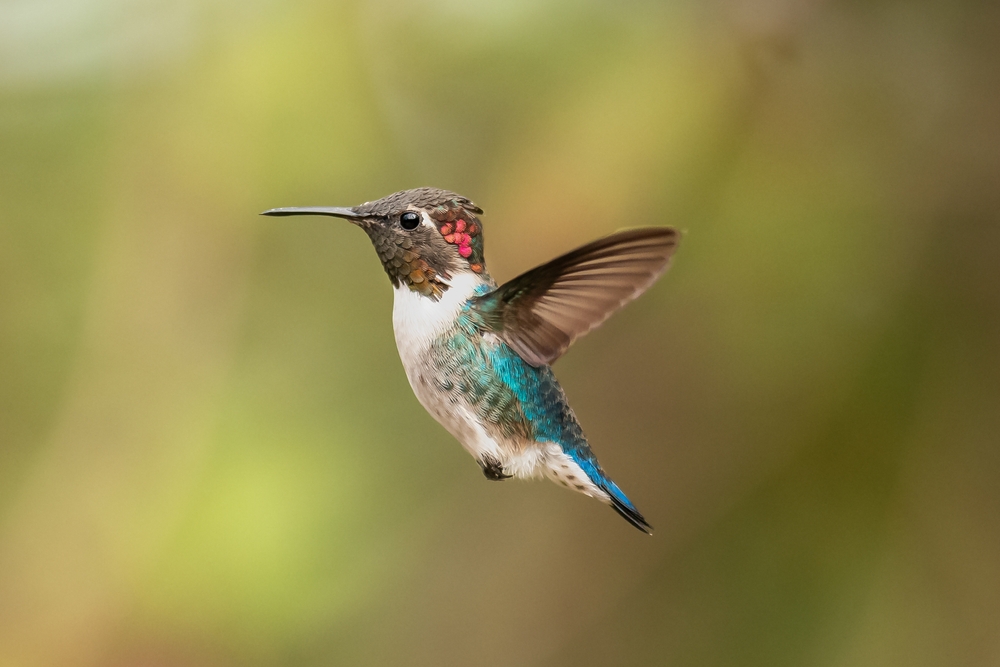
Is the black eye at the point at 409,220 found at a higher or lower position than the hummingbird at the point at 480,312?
higher

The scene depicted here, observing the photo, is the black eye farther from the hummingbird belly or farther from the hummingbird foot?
the hummingbird foot

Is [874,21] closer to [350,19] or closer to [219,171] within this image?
[350,19]

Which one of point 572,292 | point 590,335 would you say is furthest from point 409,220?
point 590,335

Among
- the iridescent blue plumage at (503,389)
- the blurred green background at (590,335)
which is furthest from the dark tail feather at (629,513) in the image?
the blurred green background at (590,335)

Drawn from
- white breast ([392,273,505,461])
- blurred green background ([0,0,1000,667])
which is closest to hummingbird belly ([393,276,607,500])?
white breast ([392,273,505,461])

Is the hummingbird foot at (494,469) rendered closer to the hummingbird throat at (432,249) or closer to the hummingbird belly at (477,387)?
the hummingbird belly at (477,387)

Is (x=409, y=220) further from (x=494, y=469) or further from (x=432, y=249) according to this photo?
(x=494, y=469)
